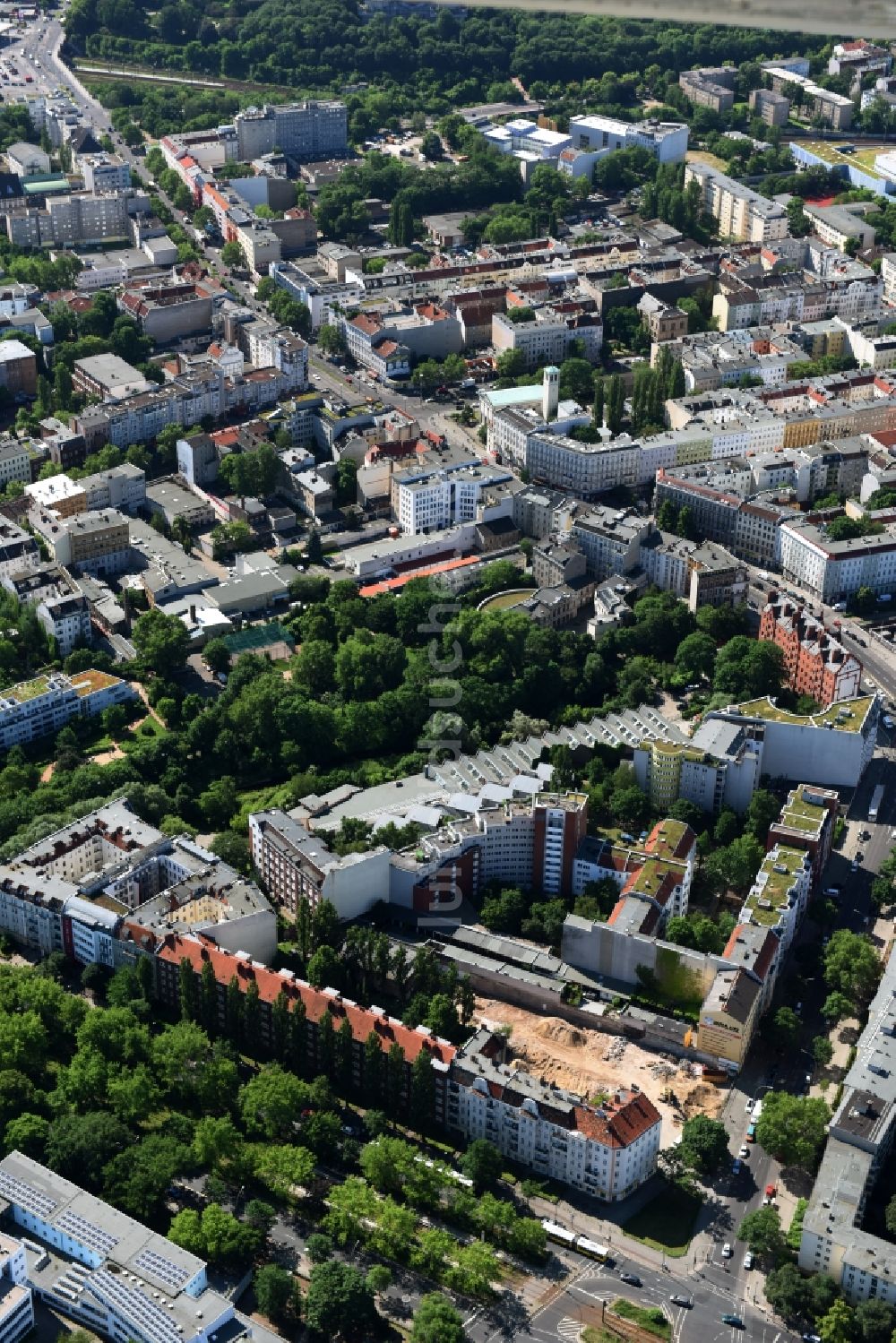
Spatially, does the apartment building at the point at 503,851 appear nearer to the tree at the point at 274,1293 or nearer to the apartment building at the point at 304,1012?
the apartment building at the point at 304,1012

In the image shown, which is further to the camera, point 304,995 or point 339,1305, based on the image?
point 304,995

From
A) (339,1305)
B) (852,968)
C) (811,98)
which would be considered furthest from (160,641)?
(811,98)

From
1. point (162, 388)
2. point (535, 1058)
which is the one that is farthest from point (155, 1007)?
point (162, 388)

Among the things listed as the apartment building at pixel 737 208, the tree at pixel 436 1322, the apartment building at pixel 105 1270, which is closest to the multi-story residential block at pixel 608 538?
the tree at pixel 436 1322

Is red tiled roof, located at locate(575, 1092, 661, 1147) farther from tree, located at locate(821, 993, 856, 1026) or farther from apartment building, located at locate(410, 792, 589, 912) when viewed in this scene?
apartment building, located at locate(410, 792, 589, 912)

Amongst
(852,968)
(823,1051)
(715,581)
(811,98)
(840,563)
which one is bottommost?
(823,1051)

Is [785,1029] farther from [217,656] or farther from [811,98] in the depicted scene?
[811,98]
